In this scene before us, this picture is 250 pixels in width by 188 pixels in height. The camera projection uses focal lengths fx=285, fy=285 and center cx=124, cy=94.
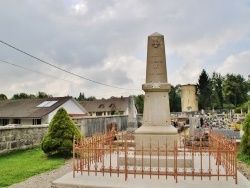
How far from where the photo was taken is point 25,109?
3525 cm

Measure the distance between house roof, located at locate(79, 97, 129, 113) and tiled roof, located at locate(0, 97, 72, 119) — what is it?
75.2ft

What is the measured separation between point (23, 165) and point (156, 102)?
5.42 m

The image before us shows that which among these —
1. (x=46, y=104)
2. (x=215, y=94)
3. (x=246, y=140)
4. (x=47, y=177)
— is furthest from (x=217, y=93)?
(x=47, y=177)

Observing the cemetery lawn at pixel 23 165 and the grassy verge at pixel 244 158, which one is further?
the grassy verge at pixel 244 158

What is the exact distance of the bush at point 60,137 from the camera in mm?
11938

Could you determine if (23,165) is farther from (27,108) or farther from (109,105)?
(109,105)

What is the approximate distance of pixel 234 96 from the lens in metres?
69.8

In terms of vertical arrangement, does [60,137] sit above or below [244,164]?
above

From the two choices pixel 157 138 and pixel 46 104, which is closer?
pixel 157 138

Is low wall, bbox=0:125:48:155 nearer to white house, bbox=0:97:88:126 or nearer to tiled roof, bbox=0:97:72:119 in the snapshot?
white house, bbox=0:97:88:126

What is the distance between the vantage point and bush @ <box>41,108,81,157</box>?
11.9 meters

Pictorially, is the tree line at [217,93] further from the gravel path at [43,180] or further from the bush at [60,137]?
the gravel path at [43,180]

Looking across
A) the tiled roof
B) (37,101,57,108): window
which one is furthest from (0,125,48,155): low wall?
(37,101,57,108): window

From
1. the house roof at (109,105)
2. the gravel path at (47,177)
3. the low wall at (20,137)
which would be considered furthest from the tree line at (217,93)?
the gravel path at (47,177)
